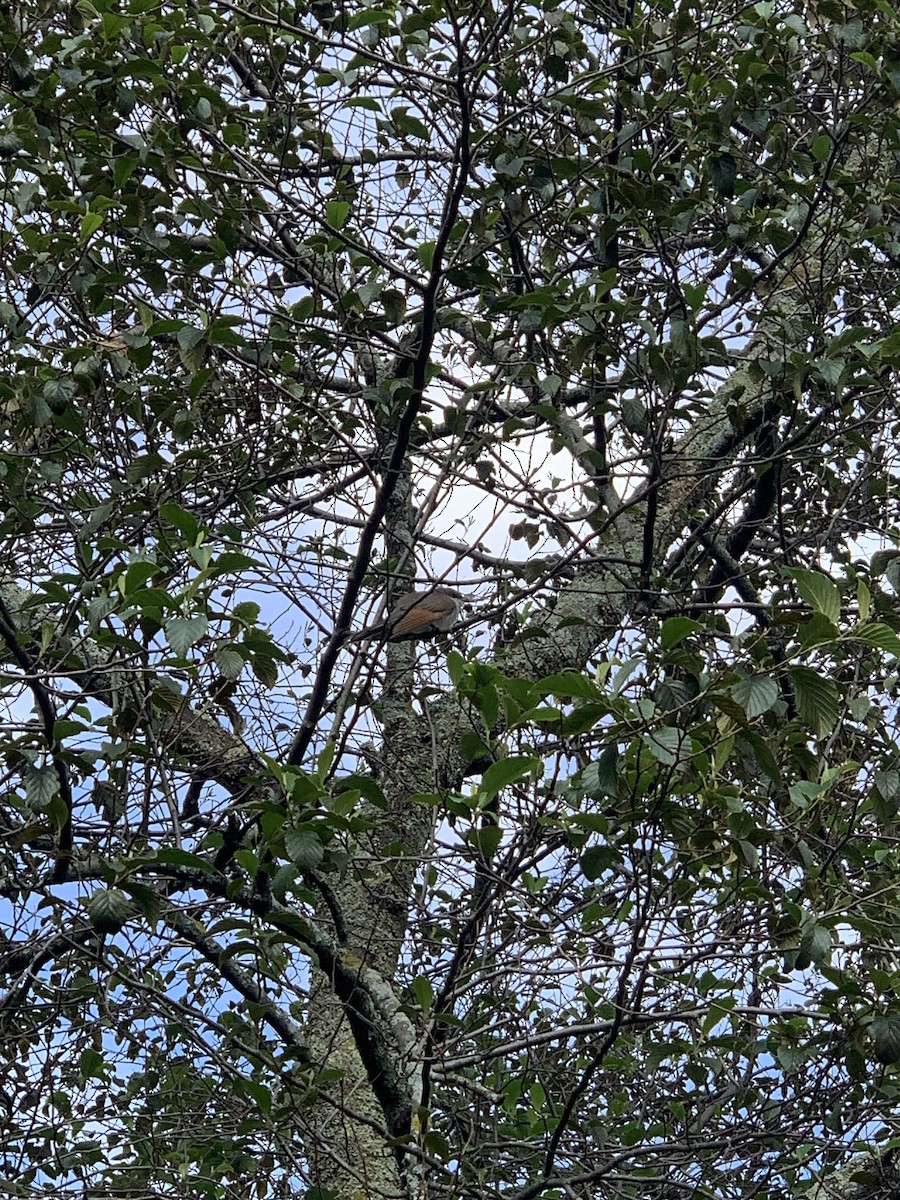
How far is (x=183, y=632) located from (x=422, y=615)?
1855mm

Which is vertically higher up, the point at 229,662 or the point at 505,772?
the point at 229,662

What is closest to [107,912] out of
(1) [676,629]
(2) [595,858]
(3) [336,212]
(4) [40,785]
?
(4) [40,785]

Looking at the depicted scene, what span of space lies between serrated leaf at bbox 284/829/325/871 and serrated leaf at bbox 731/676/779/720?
1037 millimetres

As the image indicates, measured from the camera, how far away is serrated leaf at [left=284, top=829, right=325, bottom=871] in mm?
2941

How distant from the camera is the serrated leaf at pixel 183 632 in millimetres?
2914

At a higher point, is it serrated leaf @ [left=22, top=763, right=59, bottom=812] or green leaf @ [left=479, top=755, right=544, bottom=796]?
serrated leaf @ [left=22, top=763, right=59, bottom=812]

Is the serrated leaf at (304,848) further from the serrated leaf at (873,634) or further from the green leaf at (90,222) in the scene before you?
the green leaf at (90,222)

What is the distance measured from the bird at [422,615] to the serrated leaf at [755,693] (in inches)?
75.4

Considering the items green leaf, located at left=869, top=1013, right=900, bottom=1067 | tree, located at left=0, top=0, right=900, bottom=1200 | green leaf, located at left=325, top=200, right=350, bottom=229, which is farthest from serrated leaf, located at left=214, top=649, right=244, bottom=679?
green leaf, located at left=869, top=1013, right=900, bottom=1067

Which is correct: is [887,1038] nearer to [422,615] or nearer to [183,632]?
[183,632]

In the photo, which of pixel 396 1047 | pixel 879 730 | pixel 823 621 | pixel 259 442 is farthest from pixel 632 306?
pixel 396 1047

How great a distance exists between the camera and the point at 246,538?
4707 mm

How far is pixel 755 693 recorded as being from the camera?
2666mm

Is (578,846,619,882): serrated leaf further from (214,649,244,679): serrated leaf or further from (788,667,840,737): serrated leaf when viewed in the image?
(214,649,244,679): serrated leaf
